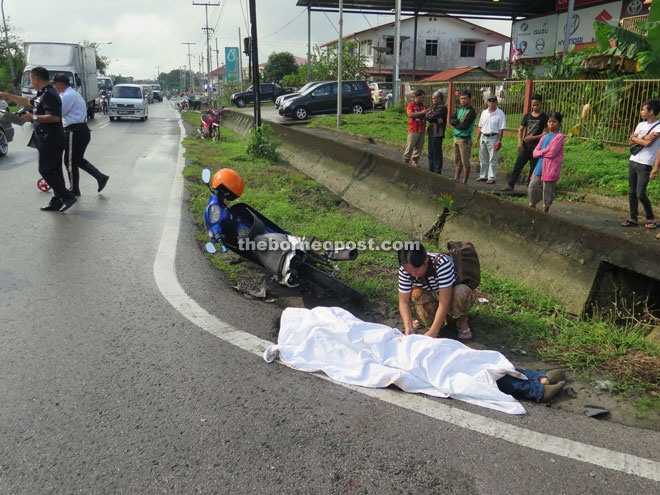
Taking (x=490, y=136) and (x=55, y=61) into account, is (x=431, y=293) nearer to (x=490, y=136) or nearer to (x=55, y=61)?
(x=490, y=136)

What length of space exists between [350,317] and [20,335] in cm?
239

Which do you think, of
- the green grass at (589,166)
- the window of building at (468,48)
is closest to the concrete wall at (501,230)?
the green grass at (589,166)

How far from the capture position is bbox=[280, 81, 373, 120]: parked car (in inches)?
997

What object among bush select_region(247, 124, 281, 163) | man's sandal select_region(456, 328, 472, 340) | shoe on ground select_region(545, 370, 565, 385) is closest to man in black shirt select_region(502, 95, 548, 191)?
man's sandal select_region(456, 328, 472, 340)

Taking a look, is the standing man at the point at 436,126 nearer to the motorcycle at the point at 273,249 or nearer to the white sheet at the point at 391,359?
the motorcycle at the point at 273,249

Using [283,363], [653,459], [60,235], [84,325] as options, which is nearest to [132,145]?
[60,235]

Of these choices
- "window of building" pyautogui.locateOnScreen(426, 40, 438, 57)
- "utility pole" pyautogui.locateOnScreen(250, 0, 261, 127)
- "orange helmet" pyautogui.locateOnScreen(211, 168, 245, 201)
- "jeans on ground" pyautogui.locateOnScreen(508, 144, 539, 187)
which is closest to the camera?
"orange helmet" pyautogui.locateOnScreen(211, 168, 245, 201)

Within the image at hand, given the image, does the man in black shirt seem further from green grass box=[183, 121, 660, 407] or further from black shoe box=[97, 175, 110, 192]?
black shoe box=[97, 175, 110, 192]

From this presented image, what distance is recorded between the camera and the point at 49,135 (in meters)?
7.54

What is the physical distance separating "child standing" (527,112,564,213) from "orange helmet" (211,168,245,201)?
13.9 ft

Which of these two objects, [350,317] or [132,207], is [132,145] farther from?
[350,317]

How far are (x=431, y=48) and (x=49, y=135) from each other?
5553 cm

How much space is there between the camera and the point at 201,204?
8.15 metres

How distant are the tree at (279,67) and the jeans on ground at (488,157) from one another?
225ft
